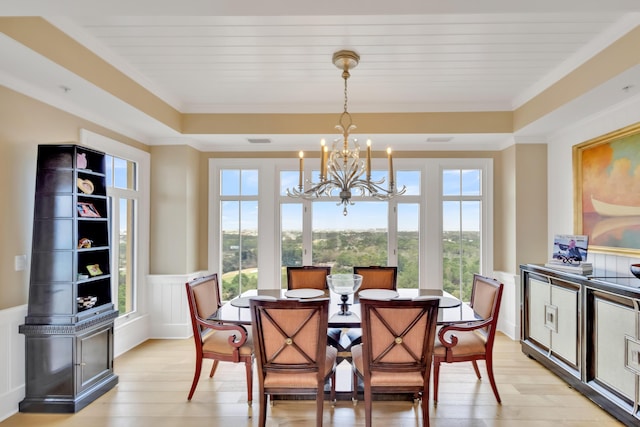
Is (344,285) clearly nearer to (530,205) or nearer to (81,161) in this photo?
(81,161)

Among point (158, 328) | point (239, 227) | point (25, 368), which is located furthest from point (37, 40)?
point (158, 328)

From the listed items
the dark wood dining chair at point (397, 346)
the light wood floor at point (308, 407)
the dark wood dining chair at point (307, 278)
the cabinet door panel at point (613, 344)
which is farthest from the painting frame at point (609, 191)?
the dark wood dining chair at point (307, 278)

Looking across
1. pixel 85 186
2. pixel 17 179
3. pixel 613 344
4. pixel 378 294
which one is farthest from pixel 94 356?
pixel 613 344

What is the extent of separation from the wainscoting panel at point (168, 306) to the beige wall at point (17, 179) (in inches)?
63.2

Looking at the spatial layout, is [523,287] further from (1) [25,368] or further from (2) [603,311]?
(1) [25,368]

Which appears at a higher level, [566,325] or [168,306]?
[566,325]

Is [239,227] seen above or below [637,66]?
below

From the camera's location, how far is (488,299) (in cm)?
283

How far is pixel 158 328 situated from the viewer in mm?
4203

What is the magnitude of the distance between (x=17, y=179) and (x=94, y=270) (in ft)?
2.92

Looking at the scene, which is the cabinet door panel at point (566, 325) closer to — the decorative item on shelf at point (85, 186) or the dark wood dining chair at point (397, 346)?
the dark wood dining chair at point (397, 346)

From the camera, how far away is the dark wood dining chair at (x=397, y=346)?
2105 millimetres

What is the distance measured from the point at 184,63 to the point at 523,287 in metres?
3.96

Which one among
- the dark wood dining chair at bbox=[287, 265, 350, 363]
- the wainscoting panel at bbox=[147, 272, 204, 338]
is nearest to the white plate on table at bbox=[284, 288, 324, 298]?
the dark wood dining chair at bbox=[287, 265, 350, 363]
